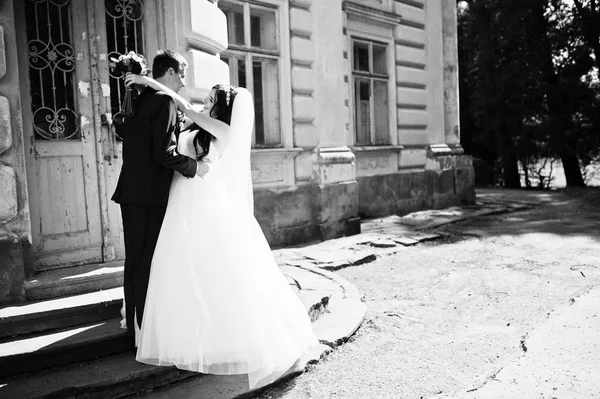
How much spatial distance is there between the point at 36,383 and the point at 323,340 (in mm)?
1902

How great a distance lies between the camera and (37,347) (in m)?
3.18

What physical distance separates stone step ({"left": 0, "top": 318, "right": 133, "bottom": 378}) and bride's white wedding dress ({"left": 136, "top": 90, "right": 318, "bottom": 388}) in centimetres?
32

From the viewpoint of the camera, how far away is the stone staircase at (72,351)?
9.83 ft

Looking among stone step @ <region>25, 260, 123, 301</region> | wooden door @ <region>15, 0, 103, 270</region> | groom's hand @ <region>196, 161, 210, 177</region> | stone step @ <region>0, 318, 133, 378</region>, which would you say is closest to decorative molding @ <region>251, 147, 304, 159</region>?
wooden door @ <region>15, 0, 103, 270</region>

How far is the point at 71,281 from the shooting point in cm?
397

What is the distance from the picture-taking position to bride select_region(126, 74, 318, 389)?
3.08 metres

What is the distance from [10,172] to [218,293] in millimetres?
1895

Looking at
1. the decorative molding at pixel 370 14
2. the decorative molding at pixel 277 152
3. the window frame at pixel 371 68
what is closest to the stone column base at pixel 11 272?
the decorative molding at pixel 277 152

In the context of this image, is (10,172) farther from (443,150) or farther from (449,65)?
(449,65)

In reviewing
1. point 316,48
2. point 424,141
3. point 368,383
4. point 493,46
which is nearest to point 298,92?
point 316,48

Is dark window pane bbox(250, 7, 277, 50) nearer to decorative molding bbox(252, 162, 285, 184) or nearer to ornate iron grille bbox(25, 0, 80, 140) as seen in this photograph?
decorative molding bbox(252, 162, 285, 184)

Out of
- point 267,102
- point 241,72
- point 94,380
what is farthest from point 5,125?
point 267,102

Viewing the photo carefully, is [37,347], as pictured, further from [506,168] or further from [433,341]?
[506,168]

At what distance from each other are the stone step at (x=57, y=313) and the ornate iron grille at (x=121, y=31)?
1.87 m
